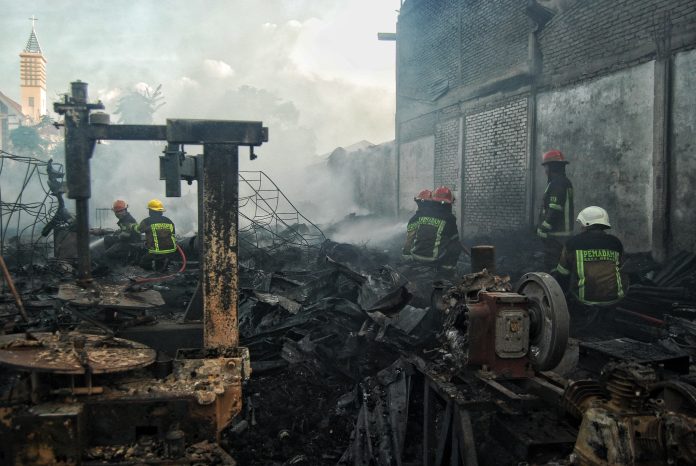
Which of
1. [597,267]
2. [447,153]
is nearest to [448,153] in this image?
[447,153]

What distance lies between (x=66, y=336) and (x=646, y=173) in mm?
8975

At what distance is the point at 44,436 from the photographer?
2193mm

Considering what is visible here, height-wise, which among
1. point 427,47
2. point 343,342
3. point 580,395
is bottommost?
point 343,342

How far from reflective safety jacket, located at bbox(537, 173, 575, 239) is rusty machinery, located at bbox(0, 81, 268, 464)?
5956mm

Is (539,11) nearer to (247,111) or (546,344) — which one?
(546,344)

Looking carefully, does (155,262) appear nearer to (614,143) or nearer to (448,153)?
(614,143)

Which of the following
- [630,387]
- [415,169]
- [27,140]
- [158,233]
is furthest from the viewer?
[27,140]

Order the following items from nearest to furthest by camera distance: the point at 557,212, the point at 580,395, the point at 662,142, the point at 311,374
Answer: the point at 580,395 → the point at 311,374 → the point at 557,212 → the point at 662,142

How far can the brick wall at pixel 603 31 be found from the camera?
27.1 feet

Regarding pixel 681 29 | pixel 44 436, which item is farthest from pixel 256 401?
pixel 681 29

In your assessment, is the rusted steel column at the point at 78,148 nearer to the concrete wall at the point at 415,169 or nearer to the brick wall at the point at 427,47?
the brick wall at the point at 427,47

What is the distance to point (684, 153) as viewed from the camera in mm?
7719

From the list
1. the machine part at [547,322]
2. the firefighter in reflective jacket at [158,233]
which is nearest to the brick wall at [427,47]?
the firefighter in reflective jacket at [158,233]

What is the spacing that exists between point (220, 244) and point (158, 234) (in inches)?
259
